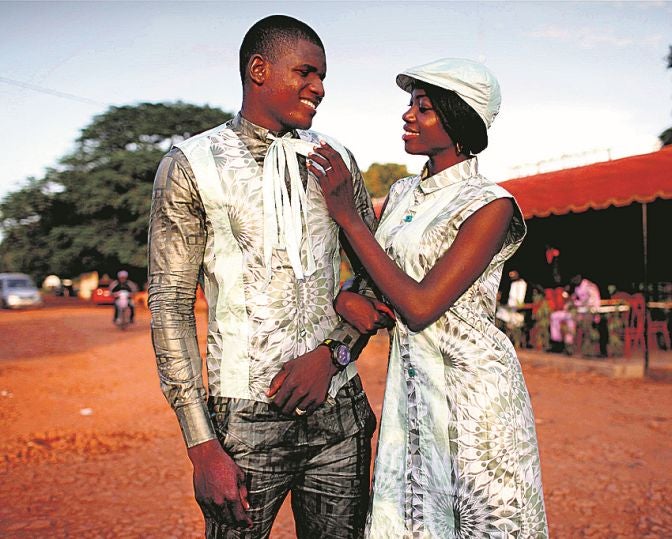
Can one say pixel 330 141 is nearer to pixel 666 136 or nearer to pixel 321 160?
pixel 321 160

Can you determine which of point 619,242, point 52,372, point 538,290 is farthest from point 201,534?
point 619,242

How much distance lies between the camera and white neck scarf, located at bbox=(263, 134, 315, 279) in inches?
71.1

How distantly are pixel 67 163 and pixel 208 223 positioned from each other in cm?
3611

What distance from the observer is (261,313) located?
1.80m

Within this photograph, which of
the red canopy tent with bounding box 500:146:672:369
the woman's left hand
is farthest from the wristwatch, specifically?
the red canopy tent with bounding box 500:146:672:369

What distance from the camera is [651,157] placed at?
892cm

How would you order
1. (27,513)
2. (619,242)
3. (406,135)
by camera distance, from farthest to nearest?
(619,242) < (27,513) < (406,135)

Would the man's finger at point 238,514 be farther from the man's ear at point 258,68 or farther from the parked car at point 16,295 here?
the parked car at point 16,295

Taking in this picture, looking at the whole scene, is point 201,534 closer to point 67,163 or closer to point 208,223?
point 208,223

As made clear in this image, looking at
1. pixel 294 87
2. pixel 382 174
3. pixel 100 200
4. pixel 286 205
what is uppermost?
pixel 382 174

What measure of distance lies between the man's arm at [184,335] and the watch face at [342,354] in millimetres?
367

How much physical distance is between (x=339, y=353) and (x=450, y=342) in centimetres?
31

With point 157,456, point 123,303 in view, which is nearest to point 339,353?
point 157,456

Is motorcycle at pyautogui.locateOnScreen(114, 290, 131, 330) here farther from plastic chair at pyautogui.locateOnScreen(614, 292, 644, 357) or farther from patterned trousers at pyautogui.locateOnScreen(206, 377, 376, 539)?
patterned trousers at pyautogui.locateOnScreen(206, 377, 376, 539)
